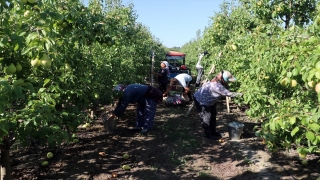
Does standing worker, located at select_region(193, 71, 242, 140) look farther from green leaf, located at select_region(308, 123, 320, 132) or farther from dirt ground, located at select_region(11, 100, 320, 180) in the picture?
green leaf, located at select_region(308, 123, 320, 132)

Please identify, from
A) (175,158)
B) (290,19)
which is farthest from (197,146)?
(290,19)

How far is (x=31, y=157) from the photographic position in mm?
4664

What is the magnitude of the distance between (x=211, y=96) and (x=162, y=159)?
1.66 meters

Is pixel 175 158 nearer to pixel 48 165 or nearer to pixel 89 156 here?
pixel 89 156

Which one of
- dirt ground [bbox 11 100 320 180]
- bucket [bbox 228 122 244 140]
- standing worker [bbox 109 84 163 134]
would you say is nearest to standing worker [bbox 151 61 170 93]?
standing worker [bbox 109 84 163 134]

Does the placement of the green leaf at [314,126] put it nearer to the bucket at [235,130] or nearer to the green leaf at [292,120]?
the green leaf at [292,120]

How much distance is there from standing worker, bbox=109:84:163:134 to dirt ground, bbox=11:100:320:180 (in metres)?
0.30

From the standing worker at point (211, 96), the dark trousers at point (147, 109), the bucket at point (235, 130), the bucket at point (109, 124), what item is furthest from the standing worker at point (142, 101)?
the bucket at point (235, 130)

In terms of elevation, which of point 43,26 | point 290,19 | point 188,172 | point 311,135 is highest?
point 290,19

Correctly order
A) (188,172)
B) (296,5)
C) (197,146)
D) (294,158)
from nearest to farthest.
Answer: (188,172) → (294,158) → (197,146) → (296,5)

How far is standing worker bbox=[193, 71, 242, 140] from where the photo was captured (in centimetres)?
528

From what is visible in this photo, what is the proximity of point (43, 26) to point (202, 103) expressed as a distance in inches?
164

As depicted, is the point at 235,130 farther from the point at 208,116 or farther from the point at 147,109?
the point at 147,109

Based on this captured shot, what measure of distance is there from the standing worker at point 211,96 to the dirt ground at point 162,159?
27 cm
